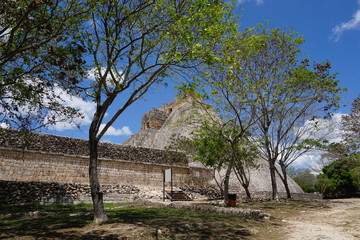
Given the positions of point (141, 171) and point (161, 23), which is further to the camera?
point (141, 171)

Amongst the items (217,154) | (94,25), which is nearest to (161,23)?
(94,25)

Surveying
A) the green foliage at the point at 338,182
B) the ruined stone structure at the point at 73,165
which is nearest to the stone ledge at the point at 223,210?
the ruined stone structure at the point at 73,165

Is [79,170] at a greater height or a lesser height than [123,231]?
greater

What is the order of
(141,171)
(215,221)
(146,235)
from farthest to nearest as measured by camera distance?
(141,171) → (215,221) → (146,235)

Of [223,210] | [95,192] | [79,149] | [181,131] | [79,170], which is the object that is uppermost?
[181,131]

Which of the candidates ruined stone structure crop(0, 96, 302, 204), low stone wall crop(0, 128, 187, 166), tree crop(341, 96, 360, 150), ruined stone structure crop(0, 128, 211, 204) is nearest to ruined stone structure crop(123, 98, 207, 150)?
low stone wall crop(0, 128, 187, 166)

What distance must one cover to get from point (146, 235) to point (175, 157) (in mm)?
17987

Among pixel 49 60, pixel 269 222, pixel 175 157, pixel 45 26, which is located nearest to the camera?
pixel 45 26

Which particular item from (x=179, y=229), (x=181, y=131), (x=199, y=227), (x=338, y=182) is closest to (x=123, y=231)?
(x=179, y=229)

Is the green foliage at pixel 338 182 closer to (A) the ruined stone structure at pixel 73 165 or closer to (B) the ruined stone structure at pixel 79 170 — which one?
(B) the ruined stone structure at pixel 79 170

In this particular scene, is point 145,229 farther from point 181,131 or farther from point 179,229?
point 181,131

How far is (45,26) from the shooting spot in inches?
263

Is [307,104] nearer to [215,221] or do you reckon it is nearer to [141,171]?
[215,221]

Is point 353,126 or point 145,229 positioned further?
point 353,126
